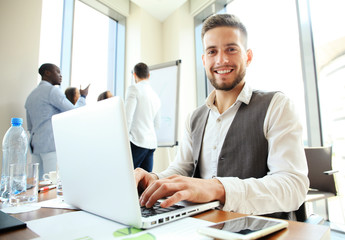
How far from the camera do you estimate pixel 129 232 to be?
1.33ft

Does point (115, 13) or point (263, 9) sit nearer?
point (263, 9)

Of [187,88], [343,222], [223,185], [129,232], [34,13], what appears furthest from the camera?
[187,88]

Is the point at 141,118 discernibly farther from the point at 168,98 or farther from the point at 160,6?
the point at 160,6

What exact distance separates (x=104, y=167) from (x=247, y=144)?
0.55 metres

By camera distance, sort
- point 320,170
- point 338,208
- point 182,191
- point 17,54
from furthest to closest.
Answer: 1. point 17,54
2. point 338,208
3. point 320,170
4. point 182,191

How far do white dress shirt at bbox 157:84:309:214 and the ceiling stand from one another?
2.46m

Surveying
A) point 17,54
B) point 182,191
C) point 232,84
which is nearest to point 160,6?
point 17,54

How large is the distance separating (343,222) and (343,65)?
128cm

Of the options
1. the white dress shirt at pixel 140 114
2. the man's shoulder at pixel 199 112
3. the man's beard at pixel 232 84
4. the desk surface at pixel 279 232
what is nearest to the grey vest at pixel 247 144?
the man's beard at pixel 232 84

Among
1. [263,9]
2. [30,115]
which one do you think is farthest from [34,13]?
[263,9]

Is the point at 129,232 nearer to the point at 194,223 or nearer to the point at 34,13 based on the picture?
the point at 194,223

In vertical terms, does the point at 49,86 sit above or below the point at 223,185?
above

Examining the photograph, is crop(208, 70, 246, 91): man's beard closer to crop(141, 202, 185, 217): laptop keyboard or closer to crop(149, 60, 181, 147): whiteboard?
crop(141, 202, 185, 217): laptop keyboard

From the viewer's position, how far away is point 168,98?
287 cm
